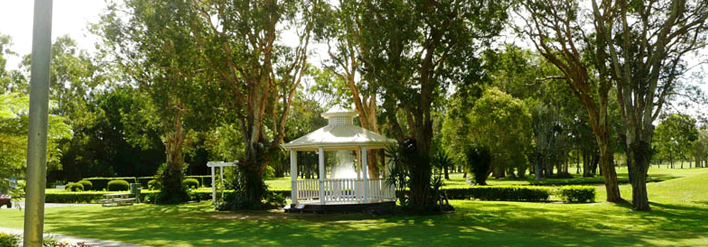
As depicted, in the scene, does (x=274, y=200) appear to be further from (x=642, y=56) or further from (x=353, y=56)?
(x=642, y=56)

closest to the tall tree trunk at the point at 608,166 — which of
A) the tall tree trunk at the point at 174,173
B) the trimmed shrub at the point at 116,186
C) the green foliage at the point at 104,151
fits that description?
the tall tree trunk at the point at 174,173

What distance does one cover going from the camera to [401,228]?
53.1 ft

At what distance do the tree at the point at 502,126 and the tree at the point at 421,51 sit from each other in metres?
20.9

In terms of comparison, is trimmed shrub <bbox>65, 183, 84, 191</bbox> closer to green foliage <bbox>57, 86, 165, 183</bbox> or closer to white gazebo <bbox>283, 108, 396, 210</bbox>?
green foliage <bbox>57, 86, 165, 183</bbox>

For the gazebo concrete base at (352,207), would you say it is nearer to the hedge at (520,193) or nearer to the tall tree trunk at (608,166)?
the hedge at (520,193)

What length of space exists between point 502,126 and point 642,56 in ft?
74.1

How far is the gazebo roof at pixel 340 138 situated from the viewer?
851 inches

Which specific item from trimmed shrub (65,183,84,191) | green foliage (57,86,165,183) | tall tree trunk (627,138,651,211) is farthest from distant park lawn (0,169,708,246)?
green foliage (57,86,165,183)

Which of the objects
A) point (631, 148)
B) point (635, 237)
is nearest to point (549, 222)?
point (635, 237)

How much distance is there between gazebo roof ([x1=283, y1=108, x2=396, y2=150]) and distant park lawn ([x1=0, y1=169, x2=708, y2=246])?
2788mm

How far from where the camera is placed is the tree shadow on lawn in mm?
13133

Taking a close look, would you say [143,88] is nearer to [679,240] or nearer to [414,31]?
[414,31]

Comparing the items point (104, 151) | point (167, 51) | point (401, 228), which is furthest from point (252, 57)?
point (104, 151)

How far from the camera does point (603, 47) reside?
2242 centimetres
